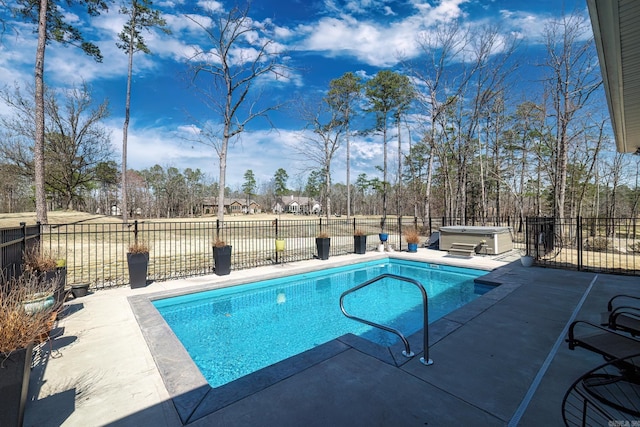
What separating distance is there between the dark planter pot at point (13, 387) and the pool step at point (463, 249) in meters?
10.5

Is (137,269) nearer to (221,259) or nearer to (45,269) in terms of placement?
(45,269)

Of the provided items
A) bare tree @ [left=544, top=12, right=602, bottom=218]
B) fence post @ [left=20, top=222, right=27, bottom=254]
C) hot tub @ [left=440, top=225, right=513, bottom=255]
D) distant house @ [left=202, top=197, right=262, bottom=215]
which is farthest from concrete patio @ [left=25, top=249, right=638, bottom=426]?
distant house @ [left=202, top=197, right=262, bottom=215]

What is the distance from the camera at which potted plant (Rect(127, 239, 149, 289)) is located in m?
5.74

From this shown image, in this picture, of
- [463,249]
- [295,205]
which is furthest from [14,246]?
[295,205]

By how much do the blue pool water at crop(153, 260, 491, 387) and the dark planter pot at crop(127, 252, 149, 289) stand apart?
0.96 metres

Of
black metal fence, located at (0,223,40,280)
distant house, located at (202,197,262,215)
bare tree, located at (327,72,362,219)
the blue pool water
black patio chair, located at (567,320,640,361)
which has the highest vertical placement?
bare tree, located at (327,72,362,219)

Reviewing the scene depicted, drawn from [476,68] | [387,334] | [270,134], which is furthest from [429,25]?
[387,334]

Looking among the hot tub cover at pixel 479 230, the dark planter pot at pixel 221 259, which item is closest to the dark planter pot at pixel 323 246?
the dark planter pot at pixel 221 259

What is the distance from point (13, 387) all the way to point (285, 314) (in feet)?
13.3

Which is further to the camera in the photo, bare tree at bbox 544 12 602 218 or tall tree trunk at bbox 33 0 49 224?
bare tree at bbox 544 12 602 218

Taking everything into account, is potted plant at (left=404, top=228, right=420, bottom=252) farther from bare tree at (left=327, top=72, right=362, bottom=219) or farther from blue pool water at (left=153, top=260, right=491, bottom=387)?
bare tree at (left=327, top=72, right=362, bottom=219)

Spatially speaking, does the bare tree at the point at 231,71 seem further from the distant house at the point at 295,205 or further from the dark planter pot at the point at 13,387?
the distant house at the point at 295,205

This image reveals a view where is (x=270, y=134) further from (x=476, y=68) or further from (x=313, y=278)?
(x=476, y=68)

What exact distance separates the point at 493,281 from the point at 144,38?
2217 cm
